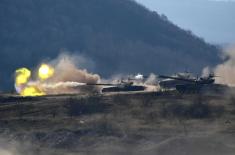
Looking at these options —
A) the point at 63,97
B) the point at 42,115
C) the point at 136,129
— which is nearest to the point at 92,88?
the point at 63,97

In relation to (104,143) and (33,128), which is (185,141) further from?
(33,128)

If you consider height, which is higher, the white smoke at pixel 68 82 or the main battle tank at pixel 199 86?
the white smoke at pixel 68 82

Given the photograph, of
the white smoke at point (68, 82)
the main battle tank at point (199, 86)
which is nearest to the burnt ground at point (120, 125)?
the main battle tank at point (199, 86)

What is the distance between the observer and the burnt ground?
221 feet

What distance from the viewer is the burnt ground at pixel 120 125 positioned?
6738 centimetres

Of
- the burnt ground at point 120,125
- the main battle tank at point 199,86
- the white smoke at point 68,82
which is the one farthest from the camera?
the white smoke at point 68,82

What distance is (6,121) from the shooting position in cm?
7912

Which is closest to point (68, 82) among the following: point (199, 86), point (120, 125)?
point (199, 86)

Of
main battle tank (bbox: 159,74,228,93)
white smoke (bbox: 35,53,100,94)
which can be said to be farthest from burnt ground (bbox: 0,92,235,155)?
white smoke (bbox: 35,53,100,94)

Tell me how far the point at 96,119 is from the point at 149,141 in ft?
35.4

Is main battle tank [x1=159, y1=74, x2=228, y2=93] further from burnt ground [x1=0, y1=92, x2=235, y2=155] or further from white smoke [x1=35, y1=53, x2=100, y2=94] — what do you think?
white smoke [x1=35, y1=53, x2=100, y2=94]

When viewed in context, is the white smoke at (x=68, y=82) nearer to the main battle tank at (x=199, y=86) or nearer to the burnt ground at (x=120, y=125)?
Result: the main battle tank at (x=199, y=86)

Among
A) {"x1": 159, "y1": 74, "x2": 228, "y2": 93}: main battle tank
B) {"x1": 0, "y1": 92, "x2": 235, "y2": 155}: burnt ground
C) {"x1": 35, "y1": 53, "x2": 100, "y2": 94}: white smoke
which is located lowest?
{"x1": 0, "y1": 92, "x2": 235, "y2": 155}: burnt ground

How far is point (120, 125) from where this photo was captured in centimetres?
7438
